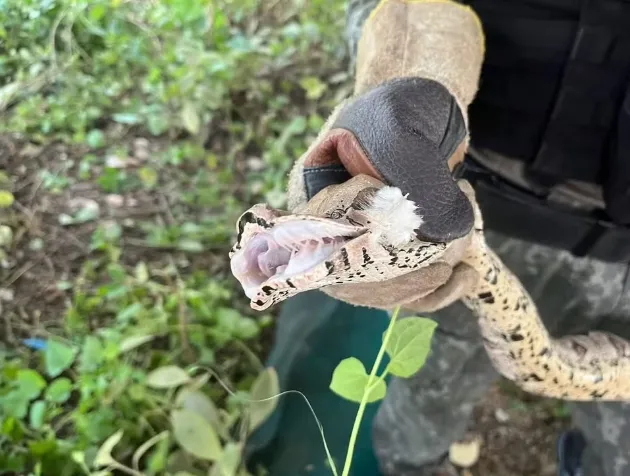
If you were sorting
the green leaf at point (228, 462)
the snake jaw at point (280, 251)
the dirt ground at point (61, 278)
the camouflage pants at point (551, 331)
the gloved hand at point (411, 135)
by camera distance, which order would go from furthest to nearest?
the dirt ground at point (61, 278) → the green leaf at point (228, 462) → the camouflage pants at point (551, 331) → the gloved hand at point (411, 135) → the snake jaw at point (280, 251)

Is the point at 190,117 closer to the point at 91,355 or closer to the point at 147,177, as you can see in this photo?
the point at 147,177

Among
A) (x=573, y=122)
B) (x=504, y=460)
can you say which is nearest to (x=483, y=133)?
(x=573, y=122)

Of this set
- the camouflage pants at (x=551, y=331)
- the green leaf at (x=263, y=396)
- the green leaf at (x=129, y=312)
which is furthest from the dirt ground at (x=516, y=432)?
the green leaf at (x=129, y=312)

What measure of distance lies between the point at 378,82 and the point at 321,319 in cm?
76

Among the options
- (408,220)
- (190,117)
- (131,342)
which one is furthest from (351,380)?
(190,117)

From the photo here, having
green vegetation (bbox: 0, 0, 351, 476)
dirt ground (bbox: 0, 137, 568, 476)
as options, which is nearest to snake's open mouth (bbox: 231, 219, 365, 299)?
green vegetation (bbox: 0, 0, 351, 476)

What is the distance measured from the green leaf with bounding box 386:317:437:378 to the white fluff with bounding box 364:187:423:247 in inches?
6.4

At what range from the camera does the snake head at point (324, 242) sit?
385 mm

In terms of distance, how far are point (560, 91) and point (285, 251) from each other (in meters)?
0.48

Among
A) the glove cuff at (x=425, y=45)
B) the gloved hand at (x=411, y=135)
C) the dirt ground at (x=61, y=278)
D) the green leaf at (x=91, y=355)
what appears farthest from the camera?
the dirt ground at (x=61, y=278)

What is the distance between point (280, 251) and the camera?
40 centimetres

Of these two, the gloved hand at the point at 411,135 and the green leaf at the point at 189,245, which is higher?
the gloved hand at the point at 411,135

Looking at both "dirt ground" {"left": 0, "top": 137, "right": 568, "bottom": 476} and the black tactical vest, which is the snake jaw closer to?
the black tactical vest

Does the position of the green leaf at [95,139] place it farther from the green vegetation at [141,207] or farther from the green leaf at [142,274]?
the green leaf at [142,274]
